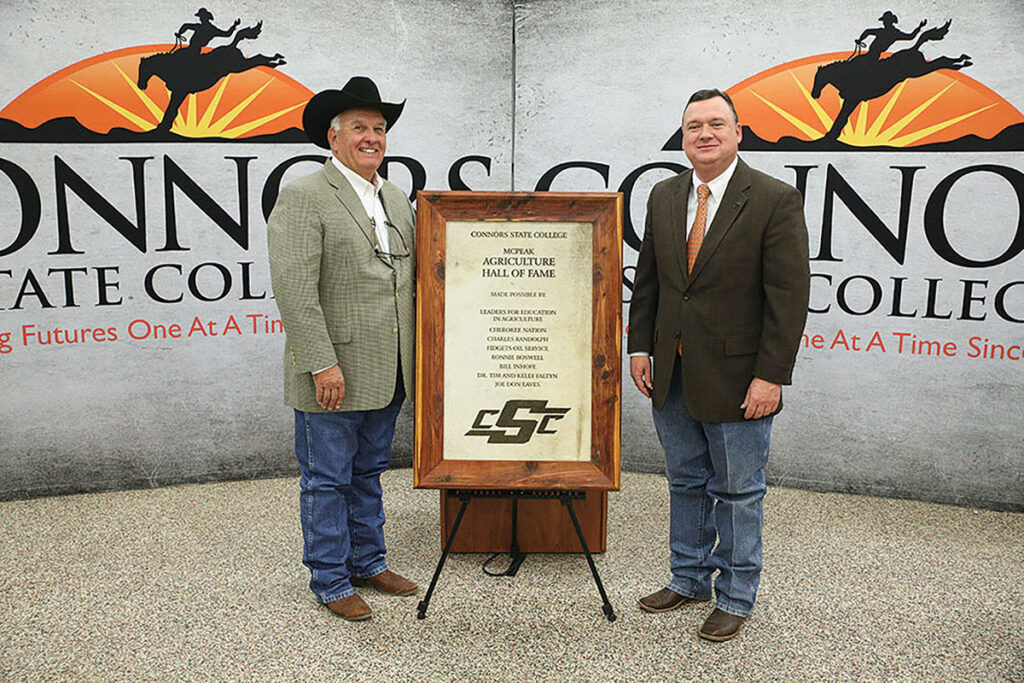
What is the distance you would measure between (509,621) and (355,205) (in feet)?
4.54

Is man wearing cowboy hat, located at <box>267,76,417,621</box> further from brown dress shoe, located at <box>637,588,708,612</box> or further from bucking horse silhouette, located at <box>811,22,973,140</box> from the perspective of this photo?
bucking horse silhouette, located at <box>811,22,973,140</box>

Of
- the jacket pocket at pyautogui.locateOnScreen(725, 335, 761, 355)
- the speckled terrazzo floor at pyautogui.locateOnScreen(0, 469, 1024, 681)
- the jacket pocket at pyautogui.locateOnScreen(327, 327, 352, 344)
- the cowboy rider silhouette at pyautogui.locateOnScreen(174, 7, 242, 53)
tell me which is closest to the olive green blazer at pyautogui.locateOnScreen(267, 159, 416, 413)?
the jacket pocket at pyautogui.locateOnScreen(327, 327, 352, 344)

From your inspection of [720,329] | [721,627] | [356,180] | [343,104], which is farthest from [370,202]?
[721,627]

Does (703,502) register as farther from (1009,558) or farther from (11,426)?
(11,426)

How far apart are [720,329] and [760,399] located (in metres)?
0.23

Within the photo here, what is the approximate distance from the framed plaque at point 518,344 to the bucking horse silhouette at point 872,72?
5.72ft

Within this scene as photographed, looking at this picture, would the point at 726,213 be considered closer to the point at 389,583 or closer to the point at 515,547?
the point at 515,547

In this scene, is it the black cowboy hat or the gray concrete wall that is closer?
the black cowboy hat

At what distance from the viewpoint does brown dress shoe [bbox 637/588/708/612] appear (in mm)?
2762

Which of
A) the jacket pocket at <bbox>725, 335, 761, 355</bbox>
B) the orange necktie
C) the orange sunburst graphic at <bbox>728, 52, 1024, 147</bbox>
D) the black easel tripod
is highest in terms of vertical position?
the orange sunburst graphic at <bbox>728, 52, 1024, 147</bbox>

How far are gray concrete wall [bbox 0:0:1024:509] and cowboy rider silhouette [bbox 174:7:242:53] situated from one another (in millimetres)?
47

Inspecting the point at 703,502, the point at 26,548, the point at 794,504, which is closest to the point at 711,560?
the point at 703,502

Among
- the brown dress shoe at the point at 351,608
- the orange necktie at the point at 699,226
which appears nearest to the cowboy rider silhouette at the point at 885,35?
the orange necktie at the point at 699,226

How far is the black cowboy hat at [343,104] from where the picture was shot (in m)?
2.54
